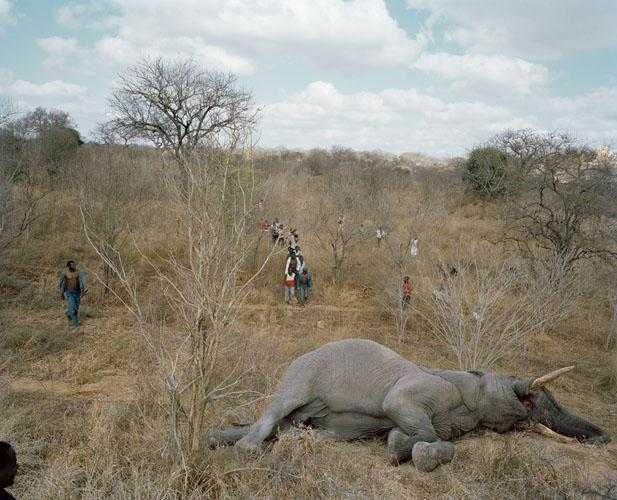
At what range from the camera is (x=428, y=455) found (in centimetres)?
386

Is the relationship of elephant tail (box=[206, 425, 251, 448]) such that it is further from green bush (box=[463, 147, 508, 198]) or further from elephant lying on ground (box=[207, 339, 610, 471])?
green bush (box=[463, 147, 508, 198])

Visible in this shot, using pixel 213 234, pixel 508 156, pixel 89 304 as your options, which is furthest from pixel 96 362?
pixel 508 156

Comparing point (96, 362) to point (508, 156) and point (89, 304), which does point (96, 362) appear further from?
point (508, 156)

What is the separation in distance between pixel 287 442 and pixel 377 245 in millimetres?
13105

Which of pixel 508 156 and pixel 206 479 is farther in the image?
pixel 508 156

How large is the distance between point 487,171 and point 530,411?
71.3 ft

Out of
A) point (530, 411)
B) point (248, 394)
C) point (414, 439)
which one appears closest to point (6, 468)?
point (414, 439)

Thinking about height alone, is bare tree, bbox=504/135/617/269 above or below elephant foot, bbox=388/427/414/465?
above

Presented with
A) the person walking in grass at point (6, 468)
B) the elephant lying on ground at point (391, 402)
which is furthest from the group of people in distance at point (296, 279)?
the person walking in grass at point (6, 468)

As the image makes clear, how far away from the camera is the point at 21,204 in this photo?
13.6m

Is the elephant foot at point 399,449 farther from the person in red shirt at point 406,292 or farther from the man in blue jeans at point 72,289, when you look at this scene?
the man in blue jeans at point 72,289

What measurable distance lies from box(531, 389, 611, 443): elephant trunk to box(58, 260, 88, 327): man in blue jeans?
26.9 ft

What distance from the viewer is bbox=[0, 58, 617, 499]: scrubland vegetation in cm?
345

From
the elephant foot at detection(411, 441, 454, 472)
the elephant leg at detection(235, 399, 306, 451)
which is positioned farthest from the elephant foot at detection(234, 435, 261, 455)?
the elephant foot at detection(411, 441, 454, 472)
